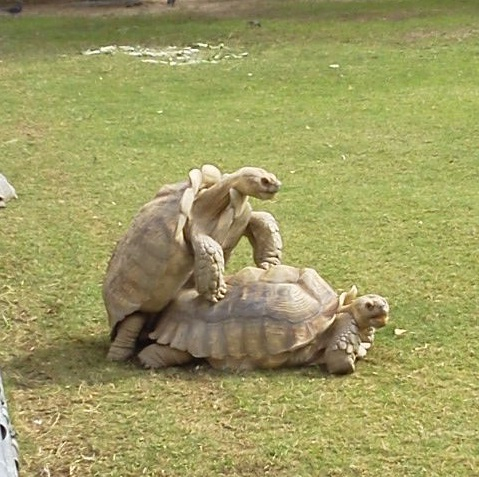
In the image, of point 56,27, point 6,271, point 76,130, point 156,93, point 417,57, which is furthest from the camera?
point 56,27

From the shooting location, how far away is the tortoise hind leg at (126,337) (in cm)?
412

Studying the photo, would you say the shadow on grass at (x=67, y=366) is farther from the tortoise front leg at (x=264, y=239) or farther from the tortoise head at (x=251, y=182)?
the tortoise head at (x=251, y=182)

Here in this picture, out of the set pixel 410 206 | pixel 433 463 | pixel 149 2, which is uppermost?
pixel 433 463

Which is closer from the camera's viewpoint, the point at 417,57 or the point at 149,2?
the point at 417,57

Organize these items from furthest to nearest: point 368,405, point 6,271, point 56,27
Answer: point 56,27 → point 6,271 → point 368,405

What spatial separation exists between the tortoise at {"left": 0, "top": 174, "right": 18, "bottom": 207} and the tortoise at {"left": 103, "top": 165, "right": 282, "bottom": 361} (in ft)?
7.36

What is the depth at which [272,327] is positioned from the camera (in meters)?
3.87

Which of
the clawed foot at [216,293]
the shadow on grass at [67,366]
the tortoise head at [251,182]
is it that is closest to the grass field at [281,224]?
the shadow on grass at [67,366]

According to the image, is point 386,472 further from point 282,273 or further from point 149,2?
point 149,2

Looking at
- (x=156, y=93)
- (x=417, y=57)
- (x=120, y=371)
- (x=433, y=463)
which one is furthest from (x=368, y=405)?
(x=417, y=57)

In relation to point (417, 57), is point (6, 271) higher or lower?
higher

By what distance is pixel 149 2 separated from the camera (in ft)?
49.5

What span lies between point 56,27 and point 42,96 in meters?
4.32

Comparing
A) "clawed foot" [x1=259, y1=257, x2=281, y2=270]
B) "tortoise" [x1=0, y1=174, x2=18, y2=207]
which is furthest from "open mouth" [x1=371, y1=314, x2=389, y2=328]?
"tortoise" [x1=0, y1=174, x2=18, y2=207]
